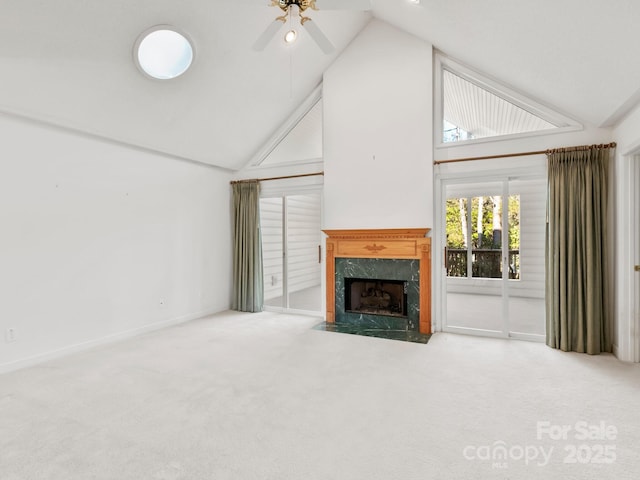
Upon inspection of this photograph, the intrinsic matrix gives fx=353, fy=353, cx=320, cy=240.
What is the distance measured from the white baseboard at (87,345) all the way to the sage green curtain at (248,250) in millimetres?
813

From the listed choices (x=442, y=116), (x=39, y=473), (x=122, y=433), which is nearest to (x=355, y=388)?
(x=122, y=433)

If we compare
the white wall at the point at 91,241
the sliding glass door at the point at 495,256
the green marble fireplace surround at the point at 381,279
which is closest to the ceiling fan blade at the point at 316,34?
the sliding glass door at the point at 495,256

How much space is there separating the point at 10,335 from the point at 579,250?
5588 millimetres

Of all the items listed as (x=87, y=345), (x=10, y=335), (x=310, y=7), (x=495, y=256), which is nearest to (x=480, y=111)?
(x=495, y=256)

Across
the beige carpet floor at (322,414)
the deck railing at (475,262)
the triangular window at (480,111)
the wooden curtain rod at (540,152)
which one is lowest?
the beige carpet floor at (322,414)

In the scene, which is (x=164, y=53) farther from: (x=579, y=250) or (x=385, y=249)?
(x=579, y=250)

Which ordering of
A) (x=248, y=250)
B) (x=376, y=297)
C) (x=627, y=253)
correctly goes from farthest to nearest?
1. (x=248, y=250)
2. (x=376, y=297)
3. (x=627, y=253)

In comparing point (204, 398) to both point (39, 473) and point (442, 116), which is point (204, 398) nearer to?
point (39, 473)

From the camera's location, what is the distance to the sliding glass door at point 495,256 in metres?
4.12

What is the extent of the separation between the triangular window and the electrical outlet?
494cm

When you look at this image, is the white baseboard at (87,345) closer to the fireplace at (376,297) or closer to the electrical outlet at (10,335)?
the electrical outlet at (10,335)

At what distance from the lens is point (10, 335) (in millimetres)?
3264

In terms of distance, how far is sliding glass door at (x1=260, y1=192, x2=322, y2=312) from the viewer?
5.39m

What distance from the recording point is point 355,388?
2832mm
